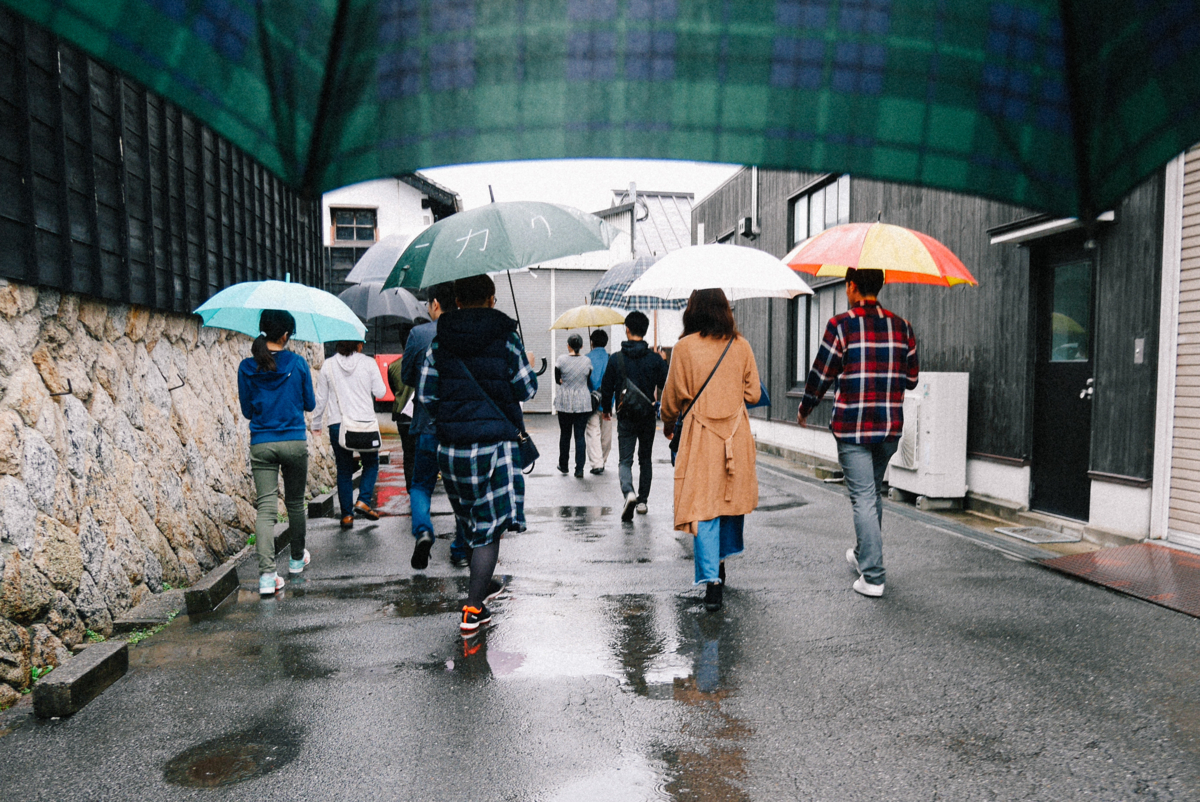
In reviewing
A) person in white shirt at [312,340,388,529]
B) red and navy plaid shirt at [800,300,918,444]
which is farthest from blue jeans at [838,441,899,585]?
person in white shirt at [312,340,388,529]

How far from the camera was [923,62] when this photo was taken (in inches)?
41.3

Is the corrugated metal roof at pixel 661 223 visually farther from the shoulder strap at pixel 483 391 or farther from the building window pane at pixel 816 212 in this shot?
the shoulder strap at pixel 483 391

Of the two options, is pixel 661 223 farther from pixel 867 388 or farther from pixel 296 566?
pixel 867 388

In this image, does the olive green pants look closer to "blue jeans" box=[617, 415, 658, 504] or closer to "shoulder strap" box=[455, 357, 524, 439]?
"shoulder strap" box=[455, 357, 524, 439]

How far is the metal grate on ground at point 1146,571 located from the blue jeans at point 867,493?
1.60 metres

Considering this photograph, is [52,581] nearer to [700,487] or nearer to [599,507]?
[700,487]

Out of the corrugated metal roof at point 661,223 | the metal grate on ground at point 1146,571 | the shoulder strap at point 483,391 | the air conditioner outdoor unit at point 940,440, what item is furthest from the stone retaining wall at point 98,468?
the corrugated metal roof at point 661,223

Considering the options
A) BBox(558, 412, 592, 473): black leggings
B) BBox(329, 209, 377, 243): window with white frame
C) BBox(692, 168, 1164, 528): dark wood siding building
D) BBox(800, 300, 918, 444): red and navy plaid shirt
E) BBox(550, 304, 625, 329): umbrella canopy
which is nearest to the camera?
BBox(800, 300, 918, 444): red and navy plaid shirt

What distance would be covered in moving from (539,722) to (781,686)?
121 cm

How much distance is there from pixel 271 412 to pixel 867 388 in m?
4.07

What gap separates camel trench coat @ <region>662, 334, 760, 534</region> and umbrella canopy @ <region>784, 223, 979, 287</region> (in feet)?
2.79

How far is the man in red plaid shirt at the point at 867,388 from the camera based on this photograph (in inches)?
198

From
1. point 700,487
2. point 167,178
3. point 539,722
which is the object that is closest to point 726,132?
point 539,722

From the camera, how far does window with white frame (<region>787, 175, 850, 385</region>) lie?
12.3m
